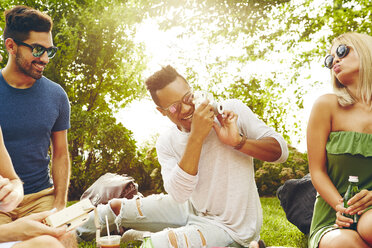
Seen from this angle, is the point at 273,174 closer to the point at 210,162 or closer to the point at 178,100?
the point at 210,162

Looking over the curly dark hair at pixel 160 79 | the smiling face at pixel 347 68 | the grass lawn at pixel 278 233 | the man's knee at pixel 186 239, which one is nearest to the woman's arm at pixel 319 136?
the smiling face at pixel 347 68

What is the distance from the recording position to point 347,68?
2.67 meters

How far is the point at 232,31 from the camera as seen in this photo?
795cm

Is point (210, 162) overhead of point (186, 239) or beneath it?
overhead

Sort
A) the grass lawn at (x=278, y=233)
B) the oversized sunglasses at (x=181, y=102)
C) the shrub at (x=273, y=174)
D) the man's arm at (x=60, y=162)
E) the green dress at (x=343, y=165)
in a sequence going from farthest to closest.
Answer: the shrub at (x=273, y=174) → the grass lawn at (x=278, y=233) → the man's arm at (x=60, y=162) → the oversized sunglasses at (x=181, y=102) → the green dress at (x=343, y=165)

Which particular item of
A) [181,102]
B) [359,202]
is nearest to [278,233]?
[359,202]

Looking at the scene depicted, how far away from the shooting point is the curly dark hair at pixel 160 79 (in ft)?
9.84

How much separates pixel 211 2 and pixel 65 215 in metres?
6.21

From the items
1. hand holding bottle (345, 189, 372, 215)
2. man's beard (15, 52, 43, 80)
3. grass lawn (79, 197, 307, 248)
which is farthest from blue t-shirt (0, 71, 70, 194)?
hand holding bottle (345, 189, 372, 215)

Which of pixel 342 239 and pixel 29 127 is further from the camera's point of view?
pixel 29 127

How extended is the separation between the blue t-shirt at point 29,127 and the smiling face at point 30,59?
169mm

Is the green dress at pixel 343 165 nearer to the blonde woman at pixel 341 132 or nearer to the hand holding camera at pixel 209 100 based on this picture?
the blonde woman at pixel 341 132

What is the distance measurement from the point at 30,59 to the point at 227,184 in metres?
1.91

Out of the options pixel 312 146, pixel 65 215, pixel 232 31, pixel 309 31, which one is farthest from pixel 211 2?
pixel 65 215
